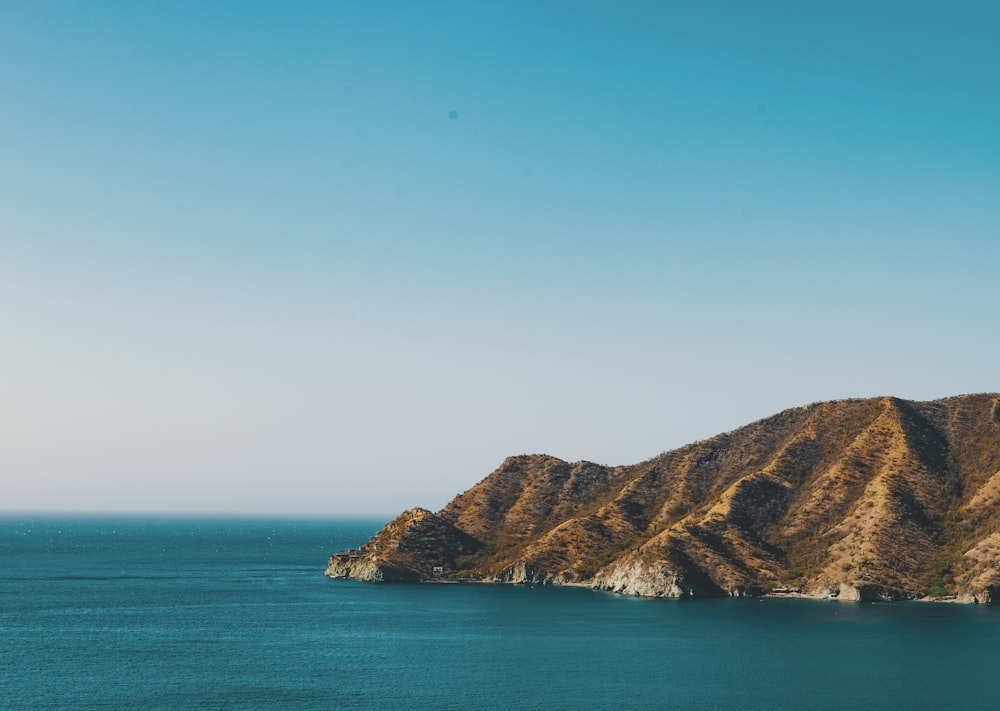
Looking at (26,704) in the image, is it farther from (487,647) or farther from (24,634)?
(487,647)

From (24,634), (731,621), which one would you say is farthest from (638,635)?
(24,634)

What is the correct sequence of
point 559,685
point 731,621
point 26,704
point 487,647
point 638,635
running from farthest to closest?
point 731,621, point 638,635, point 487,647, point 559,685, point 26,704

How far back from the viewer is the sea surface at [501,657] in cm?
11375

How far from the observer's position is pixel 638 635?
161375 mm

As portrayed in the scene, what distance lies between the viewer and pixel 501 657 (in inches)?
5591

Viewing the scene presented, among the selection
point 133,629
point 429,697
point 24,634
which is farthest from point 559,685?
point 24,634

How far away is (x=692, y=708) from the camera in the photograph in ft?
361

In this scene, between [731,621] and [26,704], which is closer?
[26,704]

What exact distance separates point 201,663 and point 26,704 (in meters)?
28.7

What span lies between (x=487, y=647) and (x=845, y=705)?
60618 millimetres

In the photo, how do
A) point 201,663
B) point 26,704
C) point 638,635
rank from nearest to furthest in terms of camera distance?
point 26,704 → point 201,663 → point 638,635

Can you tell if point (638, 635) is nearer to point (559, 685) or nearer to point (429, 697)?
point (559, 685)

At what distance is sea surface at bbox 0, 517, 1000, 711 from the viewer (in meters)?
114

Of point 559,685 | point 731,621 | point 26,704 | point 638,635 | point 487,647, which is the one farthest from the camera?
point 731,621
